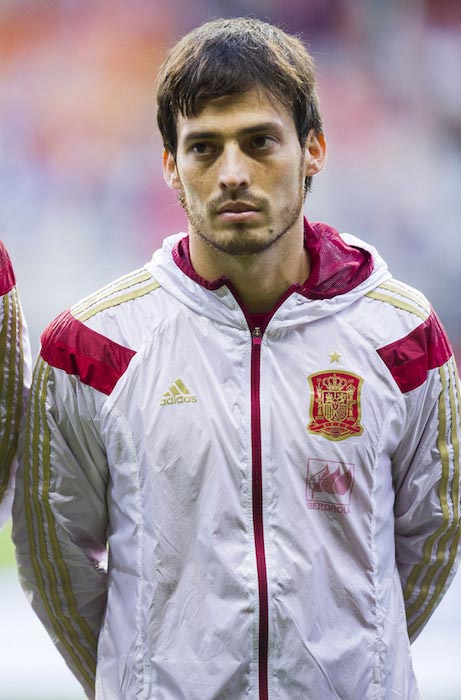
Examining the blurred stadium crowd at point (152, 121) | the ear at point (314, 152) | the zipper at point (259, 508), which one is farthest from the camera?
the blurred stadium crowd at point (152, 121)

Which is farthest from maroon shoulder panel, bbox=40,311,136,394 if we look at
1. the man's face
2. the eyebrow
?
the eyebrow

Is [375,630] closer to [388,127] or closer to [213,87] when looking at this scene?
[213,87]

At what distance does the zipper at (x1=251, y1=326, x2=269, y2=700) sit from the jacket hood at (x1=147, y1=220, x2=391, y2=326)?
2.5 inches

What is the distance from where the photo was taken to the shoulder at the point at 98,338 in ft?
5.39

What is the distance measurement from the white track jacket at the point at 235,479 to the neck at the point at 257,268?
0.08 feet

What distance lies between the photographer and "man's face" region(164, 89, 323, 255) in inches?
63.9

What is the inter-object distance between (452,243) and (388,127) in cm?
56

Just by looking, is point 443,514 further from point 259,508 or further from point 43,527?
point 43,527

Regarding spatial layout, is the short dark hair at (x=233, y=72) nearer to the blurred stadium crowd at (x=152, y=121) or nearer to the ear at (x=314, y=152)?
the ear at (x=314, y=152)

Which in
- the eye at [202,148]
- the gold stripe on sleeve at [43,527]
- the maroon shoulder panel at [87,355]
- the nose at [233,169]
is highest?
the eye at [202,148]

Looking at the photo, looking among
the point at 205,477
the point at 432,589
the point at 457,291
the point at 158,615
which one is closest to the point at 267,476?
the point at 205,477

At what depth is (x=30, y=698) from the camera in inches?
119

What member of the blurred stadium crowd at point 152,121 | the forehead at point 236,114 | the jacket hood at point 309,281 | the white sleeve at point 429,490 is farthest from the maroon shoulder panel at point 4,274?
the blurred stadium crowd at point 152,121

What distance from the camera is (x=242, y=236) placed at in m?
1.63
